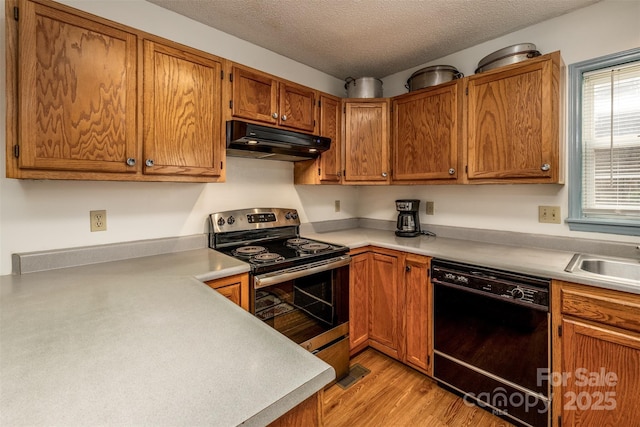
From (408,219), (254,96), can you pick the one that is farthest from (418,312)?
(254,96)

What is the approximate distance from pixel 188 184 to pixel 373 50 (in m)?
1.77

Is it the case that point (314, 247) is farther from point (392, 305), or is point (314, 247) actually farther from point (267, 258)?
point (392, 305)

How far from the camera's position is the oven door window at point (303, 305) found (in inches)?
66.7

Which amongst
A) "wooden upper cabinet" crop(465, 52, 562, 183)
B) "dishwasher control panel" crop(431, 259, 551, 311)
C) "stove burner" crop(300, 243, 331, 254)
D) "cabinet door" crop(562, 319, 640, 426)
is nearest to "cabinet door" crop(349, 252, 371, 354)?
"stove burner" crop(300, 243, 331, 254)

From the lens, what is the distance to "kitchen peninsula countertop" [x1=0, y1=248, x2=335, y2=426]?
55 cm

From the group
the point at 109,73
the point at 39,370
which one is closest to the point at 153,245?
the point at 109,73

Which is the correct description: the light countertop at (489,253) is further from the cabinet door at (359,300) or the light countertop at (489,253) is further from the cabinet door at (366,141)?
the cabinet door at (366,141)

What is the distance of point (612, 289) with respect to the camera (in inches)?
50.9

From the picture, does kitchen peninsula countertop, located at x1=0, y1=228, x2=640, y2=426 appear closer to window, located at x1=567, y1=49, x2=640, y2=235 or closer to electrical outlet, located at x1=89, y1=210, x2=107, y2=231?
electrical outlet, located at x1=89, y1=210, x2=107, y2=231

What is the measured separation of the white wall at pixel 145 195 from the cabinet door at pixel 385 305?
0.84 metres

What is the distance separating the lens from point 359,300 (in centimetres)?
228

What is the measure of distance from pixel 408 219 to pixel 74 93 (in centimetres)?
229

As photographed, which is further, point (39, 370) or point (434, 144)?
point (434, 144)

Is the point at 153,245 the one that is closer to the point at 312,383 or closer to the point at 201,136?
the point at 201,136
